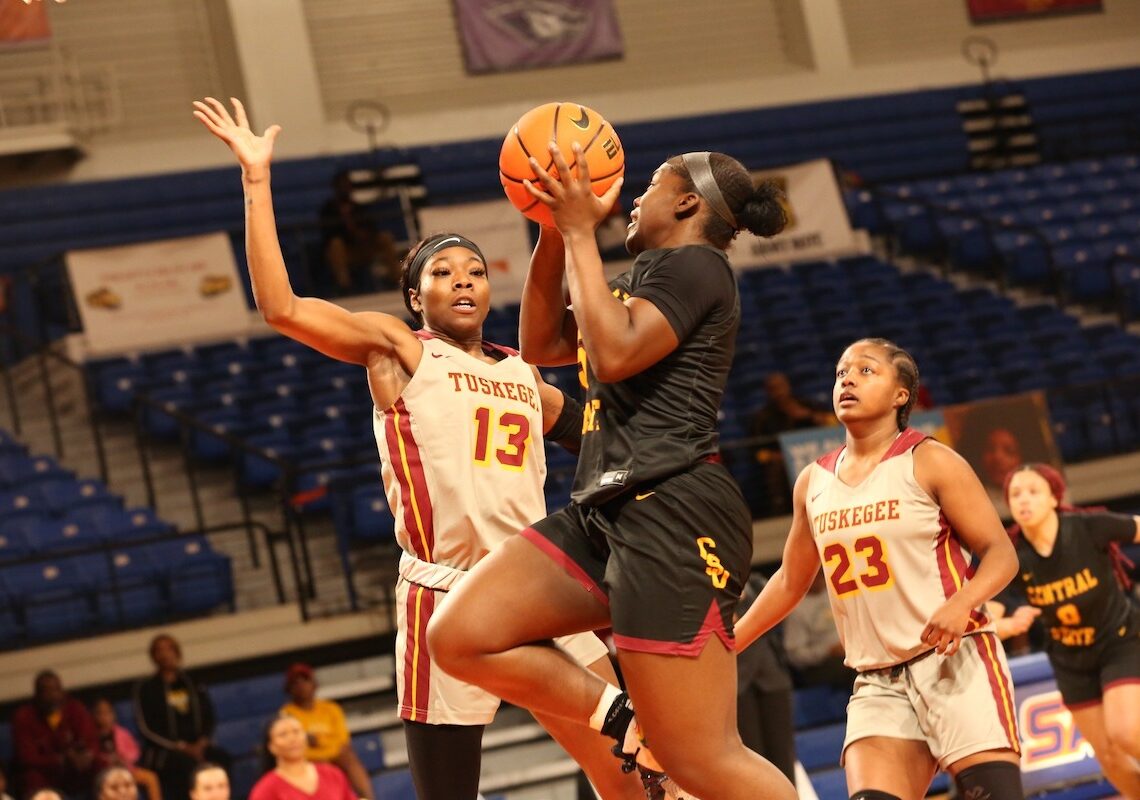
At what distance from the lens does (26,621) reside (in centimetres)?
982

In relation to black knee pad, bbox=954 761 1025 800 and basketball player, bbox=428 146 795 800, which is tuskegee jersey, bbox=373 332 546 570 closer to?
basketball player, bbox=428 146 795 800

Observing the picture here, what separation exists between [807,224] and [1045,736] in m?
7.55

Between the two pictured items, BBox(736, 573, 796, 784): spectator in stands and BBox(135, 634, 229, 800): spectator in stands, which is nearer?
BBox(736, 573, 796, 784): spectator in stands

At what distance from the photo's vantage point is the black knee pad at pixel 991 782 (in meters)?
4.25

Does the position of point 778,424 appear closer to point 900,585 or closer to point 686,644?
point 900,585

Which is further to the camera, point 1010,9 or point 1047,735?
point 1010,9

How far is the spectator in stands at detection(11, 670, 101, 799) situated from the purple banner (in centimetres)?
1030

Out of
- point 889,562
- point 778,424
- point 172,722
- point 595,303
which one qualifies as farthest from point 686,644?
point 778,424

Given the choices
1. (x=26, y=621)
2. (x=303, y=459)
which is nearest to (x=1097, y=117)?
(x=303, y=459)

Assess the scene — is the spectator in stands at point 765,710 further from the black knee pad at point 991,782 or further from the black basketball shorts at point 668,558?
the black basketball shorts at point 668,558

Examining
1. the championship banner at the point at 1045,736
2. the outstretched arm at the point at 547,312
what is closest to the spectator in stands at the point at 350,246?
the championship banner at the point at 1045,736

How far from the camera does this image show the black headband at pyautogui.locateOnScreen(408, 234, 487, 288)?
444 centimetres

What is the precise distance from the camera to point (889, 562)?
455 centimetres

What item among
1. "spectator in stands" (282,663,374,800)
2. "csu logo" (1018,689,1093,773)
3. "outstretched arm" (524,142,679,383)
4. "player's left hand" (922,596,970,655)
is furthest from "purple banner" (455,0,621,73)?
"outstretched arm" (524,142,679,383)
